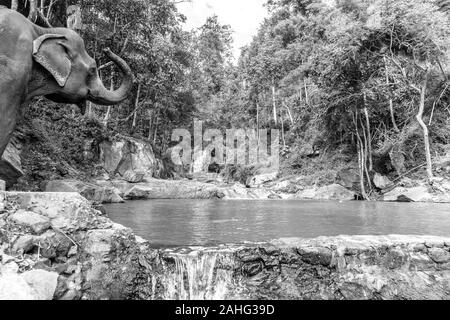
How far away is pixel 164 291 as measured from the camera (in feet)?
14.2

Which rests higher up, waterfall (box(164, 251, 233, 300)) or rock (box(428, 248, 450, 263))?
rock (box(428, 248, 450, 263))

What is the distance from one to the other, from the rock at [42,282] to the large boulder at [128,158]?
1385 cm

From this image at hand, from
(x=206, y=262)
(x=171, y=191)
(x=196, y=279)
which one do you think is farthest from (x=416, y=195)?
(x=196, y=279)

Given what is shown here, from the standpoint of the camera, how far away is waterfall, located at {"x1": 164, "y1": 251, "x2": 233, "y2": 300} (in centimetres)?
439

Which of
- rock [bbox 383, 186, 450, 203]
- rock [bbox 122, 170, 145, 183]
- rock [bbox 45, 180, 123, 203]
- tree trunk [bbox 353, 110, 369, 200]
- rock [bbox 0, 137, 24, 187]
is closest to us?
rock [bbox 0, 137, 24, 187]

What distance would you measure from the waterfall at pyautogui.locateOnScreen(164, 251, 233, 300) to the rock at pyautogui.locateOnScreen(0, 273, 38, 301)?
163cm

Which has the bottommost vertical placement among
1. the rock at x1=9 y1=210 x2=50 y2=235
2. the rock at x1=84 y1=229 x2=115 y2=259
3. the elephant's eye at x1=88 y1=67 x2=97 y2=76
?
the rock at x1=84 y1=229 x2=115 y2=259

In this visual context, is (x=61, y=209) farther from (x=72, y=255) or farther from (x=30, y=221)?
(x=72, y=255)

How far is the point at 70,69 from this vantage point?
4508 millimetres

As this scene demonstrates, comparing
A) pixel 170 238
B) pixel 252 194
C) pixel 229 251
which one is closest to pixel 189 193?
pixel 252 194

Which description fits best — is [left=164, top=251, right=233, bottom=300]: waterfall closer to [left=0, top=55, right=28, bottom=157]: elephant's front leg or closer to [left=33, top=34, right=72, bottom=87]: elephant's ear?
[left=0, top=55, right=28, bottom=157]: elephant's front leg

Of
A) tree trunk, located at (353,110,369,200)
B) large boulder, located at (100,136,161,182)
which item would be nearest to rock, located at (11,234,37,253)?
large boulder, located at (100,136,161,182)
